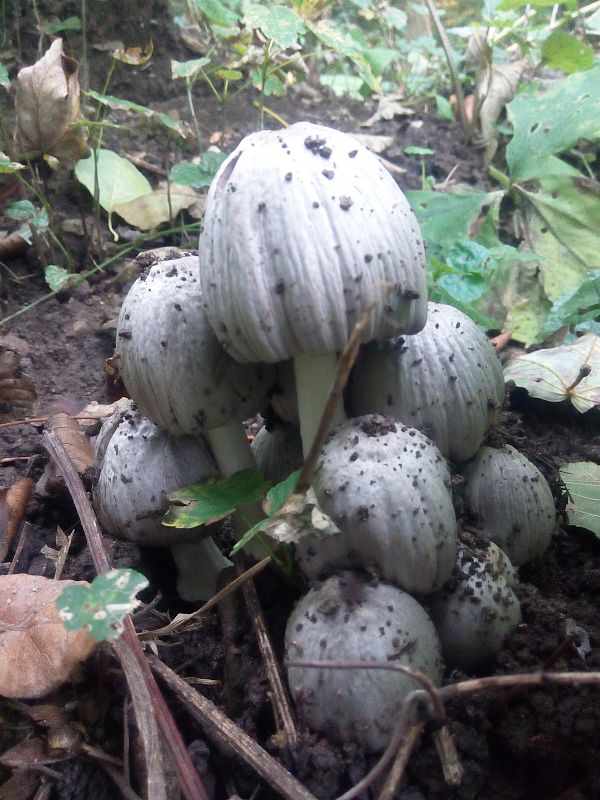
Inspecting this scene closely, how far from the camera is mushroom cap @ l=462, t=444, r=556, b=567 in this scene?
155 centimetres

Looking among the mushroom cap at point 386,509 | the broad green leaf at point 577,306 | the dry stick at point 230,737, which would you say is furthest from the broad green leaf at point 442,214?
the dry stick at point 230,737

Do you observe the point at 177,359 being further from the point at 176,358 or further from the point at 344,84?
the point at 344,84

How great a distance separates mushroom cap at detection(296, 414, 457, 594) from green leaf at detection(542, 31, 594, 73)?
9.59 feet

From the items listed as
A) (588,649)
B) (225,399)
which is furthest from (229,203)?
(588,649)

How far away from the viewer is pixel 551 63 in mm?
3469

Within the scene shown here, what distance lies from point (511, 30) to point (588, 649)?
3352mm

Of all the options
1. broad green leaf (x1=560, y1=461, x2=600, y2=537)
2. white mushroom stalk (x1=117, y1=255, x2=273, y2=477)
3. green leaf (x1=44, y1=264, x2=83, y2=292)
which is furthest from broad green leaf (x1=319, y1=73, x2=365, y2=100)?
white mushroom stalk (x1=117, y1=255, x2=273, y2=477)

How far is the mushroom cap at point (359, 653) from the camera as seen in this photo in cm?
116

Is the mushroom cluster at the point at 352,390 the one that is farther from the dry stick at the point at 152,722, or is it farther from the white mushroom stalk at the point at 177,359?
the dry stick at the point at 152,722

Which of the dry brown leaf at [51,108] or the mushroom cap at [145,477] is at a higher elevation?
the dry brown leaf at [51,108]

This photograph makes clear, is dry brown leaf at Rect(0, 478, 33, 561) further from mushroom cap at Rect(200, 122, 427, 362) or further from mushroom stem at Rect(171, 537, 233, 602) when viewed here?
mushroom cap at Rect(200, 122, 427, 362)

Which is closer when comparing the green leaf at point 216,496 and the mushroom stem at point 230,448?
the green leaf at point 216,496

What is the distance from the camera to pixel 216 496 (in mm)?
1471

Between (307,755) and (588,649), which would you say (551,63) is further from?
(307,755)
